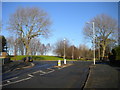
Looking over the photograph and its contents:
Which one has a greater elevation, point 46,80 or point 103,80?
point 103,80

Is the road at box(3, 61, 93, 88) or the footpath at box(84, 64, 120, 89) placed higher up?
the footpath at box(84, 64, 120, 89)

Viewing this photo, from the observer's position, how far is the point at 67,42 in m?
87.9

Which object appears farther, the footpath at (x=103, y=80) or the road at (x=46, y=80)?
the road at (x=46, y=80)

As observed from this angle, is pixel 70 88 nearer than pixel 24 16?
Yes

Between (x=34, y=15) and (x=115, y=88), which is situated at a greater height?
(x=34, y=15)

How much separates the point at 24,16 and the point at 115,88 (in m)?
31.6

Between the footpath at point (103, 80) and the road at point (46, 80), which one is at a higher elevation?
the footpath at point (103, 80)

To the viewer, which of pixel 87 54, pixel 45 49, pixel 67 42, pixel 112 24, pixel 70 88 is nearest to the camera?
pixel 70 88

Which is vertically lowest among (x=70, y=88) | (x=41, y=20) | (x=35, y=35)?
(x=70, y=88)

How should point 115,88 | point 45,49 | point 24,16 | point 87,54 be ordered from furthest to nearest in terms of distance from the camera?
point 45,49 < point 87,54 < point 24,16 < point 115,88

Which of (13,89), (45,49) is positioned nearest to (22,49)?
(45,49)

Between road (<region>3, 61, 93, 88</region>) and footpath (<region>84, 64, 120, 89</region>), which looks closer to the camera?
footpath (<region>84, 64, 120, 89</region>)

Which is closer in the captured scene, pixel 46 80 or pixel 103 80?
pixel 103 80

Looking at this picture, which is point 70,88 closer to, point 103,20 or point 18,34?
point 18,34
